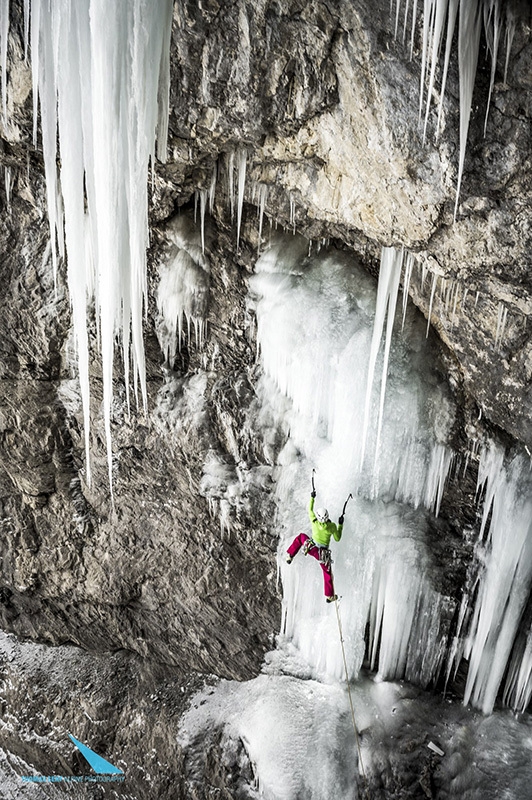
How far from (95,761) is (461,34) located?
665 cm

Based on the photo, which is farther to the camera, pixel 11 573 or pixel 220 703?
pixel 11 573

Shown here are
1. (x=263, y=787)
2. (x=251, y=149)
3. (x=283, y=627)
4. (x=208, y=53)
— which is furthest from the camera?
(x=283, y=627)

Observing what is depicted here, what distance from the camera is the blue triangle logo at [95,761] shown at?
21.1 feet

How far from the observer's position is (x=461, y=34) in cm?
283

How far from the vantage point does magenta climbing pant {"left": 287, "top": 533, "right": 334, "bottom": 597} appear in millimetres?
4906

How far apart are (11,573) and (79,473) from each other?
141 cm

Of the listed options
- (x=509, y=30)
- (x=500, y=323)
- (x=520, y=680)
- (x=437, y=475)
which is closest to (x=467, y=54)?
(x=509, y=30)

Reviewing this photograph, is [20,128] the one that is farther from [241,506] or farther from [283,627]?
[283,627]

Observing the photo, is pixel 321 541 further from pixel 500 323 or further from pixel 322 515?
pixel 500 323

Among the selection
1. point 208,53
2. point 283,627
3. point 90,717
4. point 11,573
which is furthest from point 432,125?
point 90,717

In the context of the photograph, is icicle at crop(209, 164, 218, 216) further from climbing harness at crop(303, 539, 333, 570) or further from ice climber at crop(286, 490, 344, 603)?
climbing harness at crop(303, 539, 333, 570)

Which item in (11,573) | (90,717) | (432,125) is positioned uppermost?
(432,125)

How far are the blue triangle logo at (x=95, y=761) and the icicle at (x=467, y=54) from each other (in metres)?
6.16

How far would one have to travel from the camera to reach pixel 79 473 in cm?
606
